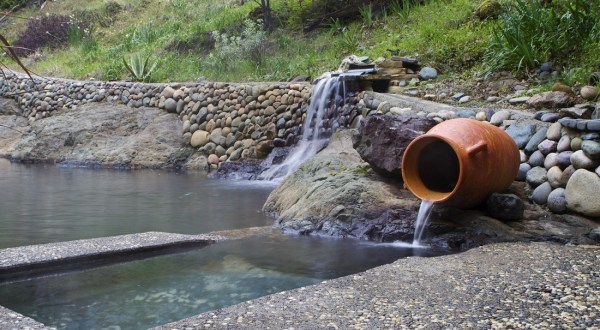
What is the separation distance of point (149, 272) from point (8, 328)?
1.33 m

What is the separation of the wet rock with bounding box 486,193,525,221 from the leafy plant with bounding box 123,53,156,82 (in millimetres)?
10188

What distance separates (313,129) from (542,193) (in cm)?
460

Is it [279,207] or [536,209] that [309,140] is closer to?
[279,207]

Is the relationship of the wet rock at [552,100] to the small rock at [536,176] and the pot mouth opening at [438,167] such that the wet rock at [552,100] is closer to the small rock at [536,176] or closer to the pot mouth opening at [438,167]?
the small rock at [536,176]

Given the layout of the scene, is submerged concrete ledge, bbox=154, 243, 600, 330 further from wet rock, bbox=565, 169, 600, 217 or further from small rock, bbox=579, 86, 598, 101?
small rock, bbox=579, 86, 598, 101

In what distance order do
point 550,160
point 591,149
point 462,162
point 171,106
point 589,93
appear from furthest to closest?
point 171,106, point 589,93, point 550,160, point 591,149, point 462,162

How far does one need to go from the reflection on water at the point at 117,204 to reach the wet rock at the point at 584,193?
2729mm

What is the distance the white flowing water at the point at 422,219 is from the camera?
497cm

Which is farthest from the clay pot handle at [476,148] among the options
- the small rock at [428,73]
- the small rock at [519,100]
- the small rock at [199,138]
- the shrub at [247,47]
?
the shrub at [247,47]

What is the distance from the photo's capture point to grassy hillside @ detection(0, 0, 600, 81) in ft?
25.2

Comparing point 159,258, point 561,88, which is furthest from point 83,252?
point 561,88

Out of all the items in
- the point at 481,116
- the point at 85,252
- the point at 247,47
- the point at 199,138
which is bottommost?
the point at 199,138

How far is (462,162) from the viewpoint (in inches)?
183

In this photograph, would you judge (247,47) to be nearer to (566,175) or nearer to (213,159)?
(213,159)
